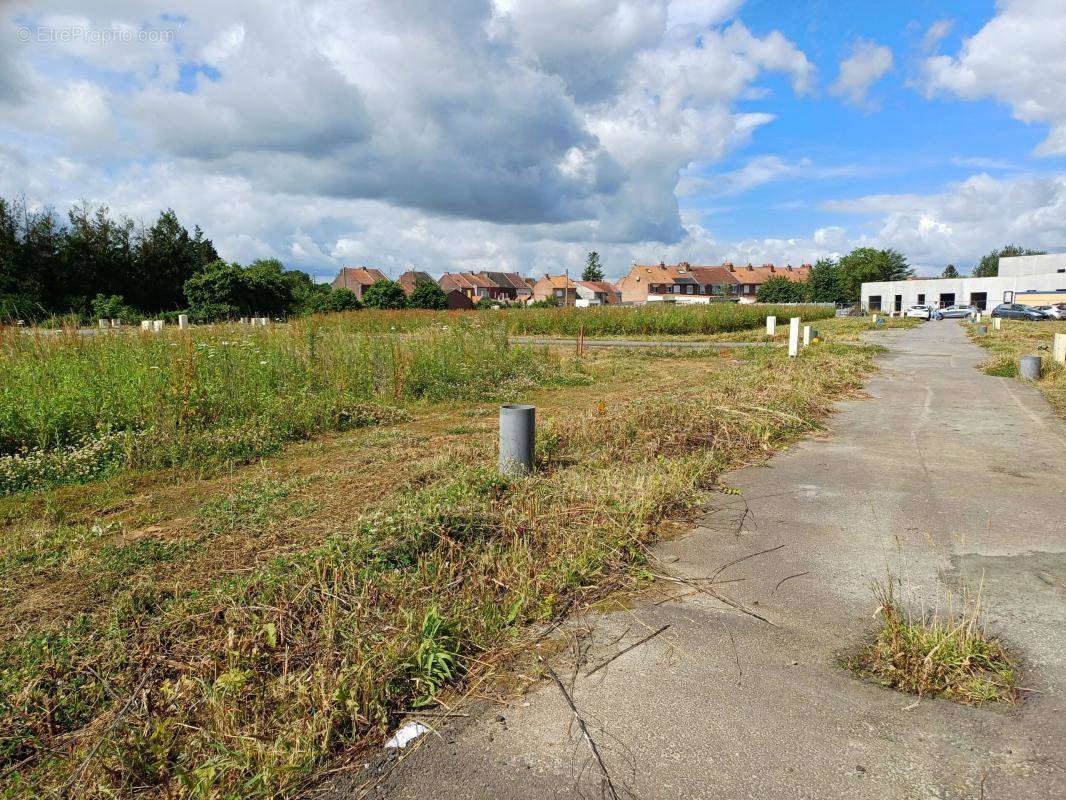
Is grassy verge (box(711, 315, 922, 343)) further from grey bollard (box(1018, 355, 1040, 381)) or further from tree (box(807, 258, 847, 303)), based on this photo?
tree (box(807, 258, 847, 303))

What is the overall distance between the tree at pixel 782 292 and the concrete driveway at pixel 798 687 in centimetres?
9857

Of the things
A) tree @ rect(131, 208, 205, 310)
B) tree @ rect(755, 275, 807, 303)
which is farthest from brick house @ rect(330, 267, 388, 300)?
tree @ rect(755, 275, 807, 303)

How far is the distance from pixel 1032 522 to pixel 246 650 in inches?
205

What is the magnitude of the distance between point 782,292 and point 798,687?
338ft

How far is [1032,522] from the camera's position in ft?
15.5

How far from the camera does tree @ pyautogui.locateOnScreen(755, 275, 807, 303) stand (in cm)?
9769

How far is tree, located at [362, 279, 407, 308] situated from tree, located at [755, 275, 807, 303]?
57.9 meters

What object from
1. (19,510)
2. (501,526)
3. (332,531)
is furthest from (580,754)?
(19,510)

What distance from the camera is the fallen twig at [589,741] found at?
7.17 ft

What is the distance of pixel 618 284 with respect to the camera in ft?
385

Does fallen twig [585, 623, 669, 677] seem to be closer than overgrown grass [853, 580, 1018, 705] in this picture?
No

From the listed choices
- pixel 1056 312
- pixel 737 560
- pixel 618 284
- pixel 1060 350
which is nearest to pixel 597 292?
pixel 618 284

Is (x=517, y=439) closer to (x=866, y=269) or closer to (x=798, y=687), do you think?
(x=798, y=687)

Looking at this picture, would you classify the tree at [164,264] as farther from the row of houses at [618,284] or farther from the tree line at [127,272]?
the row of houses at [618,284]
